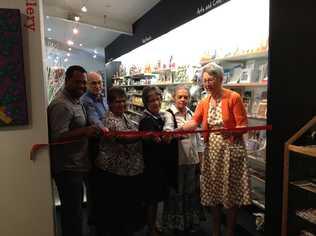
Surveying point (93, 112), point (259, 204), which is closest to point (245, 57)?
point (259, 204)

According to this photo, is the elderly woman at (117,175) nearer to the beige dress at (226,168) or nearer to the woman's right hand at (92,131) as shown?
the woman's right hand at (92,131)

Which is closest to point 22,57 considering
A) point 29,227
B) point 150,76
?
point 29,227

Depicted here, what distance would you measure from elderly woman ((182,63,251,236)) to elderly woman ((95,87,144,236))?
69 centimetres

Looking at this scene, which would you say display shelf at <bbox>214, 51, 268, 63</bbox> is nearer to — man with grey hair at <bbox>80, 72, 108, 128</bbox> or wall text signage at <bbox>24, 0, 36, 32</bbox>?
man with grey hair at <bbox>80, 72, 108, 128</bbox>

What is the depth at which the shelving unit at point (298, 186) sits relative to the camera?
237 cm

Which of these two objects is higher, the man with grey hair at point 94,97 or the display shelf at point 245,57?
the display shelf at point 245,57

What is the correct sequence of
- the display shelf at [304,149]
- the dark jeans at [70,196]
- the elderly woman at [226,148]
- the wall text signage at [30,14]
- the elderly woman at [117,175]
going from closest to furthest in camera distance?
1. the display shelf at [304,149]
2. the wall text signage at [30,14]
3. the dark jeans at [70,196]
4. the elderly woman at [117,175]
5. the elderly woman at [226,148]

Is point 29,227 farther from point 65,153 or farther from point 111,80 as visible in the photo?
point 111,80

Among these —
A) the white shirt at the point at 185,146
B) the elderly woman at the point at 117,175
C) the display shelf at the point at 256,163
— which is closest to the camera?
the elderly woman at the point at 117,175

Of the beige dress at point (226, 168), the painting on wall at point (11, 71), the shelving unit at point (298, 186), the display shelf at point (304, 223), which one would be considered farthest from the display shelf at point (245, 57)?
the painting on wall at point (11, 71)

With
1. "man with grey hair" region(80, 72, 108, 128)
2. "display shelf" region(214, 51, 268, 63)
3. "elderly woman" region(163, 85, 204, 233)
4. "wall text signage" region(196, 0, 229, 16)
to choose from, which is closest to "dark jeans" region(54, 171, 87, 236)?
"man with grey hair" region(80, 72, 108, 128)

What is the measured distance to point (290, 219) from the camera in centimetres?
246

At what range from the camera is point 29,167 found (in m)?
2.44

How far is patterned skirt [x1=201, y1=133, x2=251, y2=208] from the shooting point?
2.74 m
